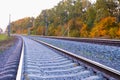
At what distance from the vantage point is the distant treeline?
174 ft

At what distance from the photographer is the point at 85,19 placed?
75750 mm

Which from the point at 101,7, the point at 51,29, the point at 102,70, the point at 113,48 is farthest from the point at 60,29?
the point at 102,70

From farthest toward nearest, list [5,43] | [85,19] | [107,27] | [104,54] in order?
[85,19] < [107,27] < [5,43] < [104,54]

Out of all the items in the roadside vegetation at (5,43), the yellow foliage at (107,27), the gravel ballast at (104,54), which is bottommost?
the roadside vegetation at (5,43)

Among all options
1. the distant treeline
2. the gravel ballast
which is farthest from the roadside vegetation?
the distant treeline

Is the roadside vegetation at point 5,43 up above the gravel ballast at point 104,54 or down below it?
below

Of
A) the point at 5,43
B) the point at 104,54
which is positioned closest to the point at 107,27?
the point at 5,43

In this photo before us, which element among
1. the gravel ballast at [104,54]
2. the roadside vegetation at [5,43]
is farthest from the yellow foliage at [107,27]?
the gravel ballast at [104,54]

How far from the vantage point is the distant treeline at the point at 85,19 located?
52.9m

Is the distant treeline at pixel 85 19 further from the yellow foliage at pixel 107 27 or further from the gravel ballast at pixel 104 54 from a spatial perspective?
the gravel ballast at pixel 104 54

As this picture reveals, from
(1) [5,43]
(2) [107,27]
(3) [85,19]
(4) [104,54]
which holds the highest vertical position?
(3) [85,19]

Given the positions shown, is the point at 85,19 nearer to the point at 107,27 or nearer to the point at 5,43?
the point at 107,27

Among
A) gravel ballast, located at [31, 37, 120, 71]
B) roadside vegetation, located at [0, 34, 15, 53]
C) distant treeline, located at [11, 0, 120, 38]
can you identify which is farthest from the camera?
distant treeline, located at [11, 0, 120, 38]

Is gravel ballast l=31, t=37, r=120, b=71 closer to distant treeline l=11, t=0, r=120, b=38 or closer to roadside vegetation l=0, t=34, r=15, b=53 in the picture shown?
roadside vegetation l=0, t=34, r=15, b=53
